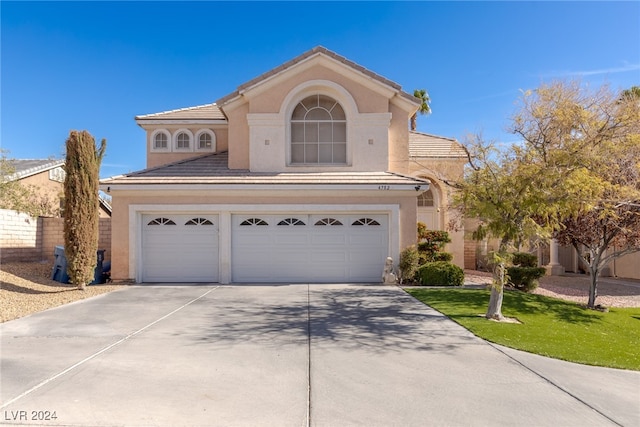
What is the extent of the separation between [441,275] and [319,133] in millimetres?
6578

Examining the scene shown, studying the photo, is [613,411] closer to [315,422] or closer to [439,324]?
[315,422]

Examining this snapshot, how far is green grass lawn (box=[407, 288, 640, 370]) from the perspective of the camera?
23.1 feet

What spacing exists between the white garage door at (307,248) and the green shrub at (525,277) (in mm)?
4213

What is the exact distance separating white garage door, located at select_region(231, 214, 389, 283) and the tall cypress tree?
4343 millimetres

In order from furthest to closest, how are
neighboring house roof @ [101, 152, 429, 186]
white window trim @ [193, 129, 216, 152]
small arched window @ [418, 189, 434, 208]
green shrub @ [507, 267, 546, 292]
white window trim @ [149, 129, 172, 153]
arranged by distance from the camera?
small arched window @ [418, 189, 434, 208], white window trim @ [149, 129, 172, 153], white window trim @ [193, 129, 216, 152], neighboring house roof @ [101, 152, 429, 186], green shrub @ [507, 267, 546, 292]

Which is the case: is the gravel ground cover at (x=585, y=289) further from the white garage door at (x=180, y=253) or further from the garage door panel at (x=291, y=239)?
the white garage door at (x=180, y=253)

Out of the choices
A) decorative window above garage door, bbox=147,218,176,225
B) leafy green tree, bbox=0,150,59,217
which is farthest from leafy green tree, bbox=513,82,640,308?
leafy green tree, bbox=0,150,59,217

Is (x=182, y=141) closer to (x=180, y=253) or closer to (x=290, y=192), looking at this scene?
(x=180, y=253)

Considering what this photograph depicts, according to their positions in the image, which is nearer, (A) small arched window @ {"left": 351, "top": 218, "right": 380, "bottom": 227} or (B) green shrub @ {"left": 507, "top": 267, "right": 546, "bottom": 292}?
(B) green shrub @ {"left": 507, "top": 267, "right": 546, "bottom": 292}

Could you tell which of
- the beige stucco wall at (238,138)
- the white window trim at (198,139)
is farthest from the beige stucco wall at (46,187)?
the beige stucco wall at (238,138)

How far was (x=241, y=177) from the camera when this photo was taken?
14727mm

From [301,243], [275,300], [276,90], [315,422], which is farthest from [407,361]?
[276,90]

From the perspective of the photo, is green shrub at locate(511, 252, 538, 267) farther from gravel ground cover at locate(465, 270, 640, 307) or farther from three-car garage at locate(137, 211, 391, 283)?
three-car garage at locate(137, 211, 391, 283)

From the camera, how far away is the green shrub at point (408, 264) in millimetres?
14117
